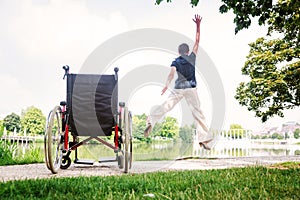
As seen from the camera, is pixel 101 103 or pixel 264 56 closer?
pixel 101 103

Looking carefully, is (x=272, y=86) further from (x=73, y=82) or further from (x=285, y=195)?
(x=285, y=195)

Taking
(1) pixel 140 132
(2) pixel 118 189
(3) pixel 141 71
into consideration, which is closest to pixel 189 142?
(1) pixel 140 132

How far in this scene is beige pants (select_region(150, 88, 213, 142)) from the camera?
5859 millimetres

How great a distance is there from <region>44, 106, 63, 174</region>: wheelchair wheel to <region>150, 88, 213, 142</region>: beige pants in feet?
5.28

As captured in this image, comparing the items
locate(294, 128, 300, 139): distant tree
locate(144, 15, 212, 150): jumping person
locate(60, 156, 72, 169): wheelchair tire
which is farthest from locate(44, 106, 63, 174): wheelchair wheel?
locate(294, 128, 300, 139): distant tree

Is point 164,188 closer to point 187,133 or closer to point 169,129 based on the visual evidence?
point 169,129

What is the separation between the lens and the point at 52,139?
4.61m

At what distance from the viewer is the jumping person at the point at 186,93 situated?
5.84 metres

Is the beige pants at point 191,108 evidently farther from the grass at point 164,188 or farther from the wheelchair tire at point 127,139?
the grass at point 164,188

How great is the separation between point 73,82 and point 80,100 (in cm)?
27

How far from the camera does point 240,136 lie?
Answer: 13.6 m

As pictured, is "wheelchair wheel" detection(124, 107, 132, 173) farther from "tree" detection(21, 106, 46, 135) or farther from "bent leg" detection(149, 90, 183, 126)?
"tree" detection(21, 106, 46, 135)

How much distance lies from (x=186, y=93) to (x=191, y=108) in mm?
277

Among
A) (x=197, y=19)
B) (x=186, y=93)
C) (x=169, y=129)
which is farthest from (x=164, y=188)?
(x=169, y=129)
